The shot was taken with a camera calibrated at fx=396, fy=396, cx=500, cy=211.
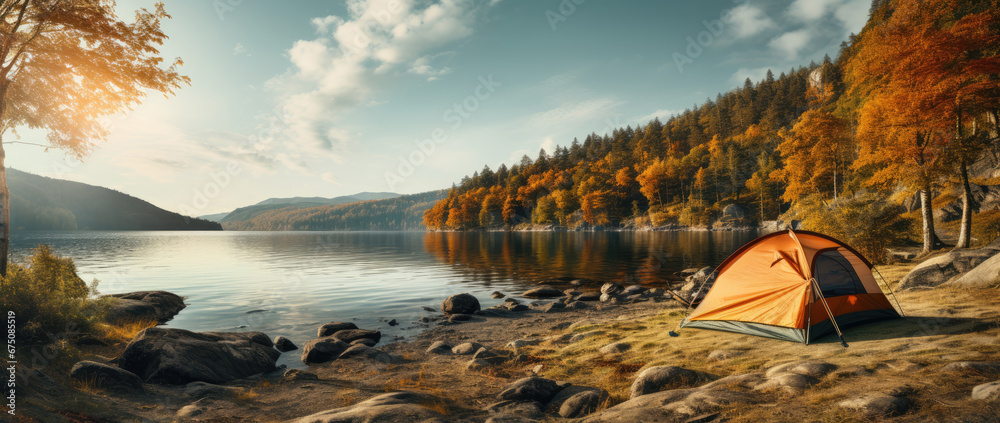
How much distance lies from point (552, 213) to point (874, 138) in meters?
115

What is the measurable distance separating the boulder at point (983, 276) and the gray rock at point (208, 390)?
69.3 feet

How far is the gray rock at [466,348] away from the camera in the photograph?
13242mm

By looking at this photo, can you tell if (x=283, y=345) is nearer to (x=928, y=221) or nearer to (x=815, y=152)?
(x=928, y=221)

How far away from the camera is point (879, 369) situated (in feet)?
23.6

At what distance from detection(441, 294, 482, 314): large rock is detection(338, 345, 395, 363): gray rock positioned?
7049 mm

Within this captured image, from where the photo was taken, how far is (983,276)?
1212 centimetres

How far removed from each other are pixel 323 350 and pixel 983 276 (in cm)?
2089

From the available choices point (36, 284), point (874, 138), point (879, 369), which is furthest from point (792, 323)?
point (874, 138)

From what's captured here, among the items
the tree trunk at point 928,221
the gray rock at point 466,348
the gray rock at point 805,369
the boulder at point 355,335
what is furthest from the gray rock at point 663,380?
the tree trunk at point 928,221

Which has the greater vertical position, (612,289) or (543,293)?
(612,289)

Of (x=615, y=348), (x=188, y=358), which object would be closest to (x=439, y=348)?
(x=615, y=348)

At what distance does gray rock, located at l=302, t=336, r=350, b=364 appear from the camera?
12992 millimetres

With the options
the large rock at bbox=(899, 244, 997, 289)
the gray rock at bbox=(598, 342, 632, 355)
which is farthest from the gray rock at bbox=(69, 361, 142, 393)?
the large rock at bbox=(899, 244, 997, 289)

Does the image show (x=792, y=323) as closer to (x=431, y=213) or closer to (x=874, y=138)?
(x=874, y=138)
